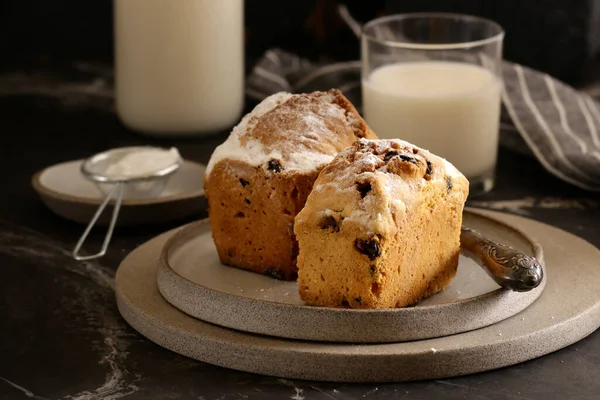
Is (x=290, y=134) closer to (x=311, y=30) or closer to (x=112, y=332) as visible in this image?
(x=112, y=332)

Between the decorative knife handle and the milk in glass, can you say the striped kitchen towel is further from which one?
the decorative knife handle

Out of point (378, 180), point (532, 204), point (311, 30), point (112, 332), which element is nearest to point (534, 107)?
point (532, 204)

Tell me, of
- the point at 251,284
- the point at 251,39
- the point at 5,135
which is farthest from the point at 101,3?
the point at 251,284

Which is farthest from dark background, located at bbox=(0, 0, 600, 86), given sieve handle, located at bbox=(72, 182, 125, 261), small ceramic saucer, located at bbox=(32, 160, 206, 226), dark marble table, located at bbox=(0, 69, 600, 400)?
sieve handle, located at bbox=(72, 182, 125, 261)

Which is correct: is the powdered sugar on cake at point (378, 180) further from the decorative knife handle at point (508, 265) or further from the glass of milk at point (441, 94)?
the glass of milk at point (441, 94)

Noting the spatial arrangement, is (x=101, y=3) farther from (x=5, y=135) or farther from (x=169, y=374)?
(x=169, y=374)

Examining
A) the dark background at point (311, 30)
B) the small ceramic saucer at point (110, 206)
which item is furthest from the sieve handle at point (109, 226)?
the dark background at point (311, 30)
